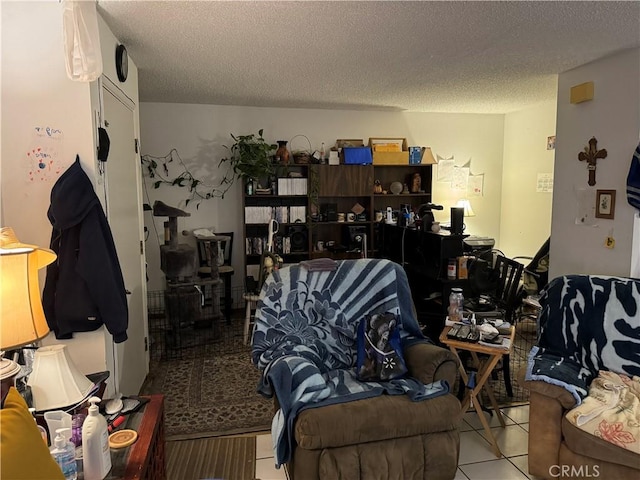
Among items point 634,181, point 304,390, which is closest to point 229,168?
point 304,390

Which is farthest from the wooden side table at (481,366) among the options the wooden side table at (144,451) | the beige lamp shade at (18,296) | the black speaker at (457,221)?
the beige lamp shade at (18,296)

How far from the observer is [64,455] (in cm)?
136

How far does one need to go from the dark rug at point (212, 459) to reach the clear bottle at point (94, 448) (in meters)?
1.03

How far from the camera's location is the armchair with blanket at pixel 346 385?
201 centimetres

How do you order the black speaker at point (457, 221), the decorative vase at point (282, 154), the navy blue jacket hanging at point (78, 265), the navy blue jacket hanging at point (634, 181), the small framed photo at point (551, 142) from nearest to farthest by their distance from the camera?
1. the navy blue jacket hanging at point (78, 265)
2. the navy blue jacket hanging at point (634, 181)
3. the black speaker at point (457, 221)
4. the small framed photo at point (551, 142)
5. the decorative vase at point (282, 154)

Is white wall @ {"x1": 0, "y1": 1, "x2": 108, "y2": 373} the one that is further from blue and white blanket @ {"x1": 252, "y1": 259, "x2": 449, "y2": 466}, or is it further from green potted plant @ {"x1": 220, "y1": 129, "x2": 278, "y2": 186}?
green potted plant @ {"x1": 220, "y1": 129, "x2": 278, "y2": 186}

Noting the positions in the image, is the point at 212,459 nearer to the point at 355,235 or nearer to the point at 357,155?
the point at 355,235

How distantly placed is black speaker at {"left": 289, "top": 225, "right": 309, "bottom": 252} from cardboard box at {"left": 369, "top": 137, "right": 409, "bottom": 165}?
1200mm

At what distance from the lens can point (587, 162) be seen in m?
3.45

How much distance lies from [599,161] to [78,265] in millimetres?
3548

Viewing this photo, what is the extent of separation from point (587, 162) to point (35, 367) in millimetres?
3752

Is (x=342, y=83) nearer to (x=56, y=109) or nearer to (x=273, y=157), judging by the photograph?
(x=273, y=157)

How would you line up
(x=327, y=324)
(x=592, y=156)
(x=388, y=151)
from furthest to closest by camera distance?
1. (x=388, y=151)
2. (x=592, y=156)
3. (x=327, y=324)

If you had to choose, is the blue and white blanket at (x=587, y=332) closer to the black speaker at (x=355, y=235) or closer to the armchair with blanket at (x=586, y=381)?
the armchair with blanket at (x=586, y=381)
